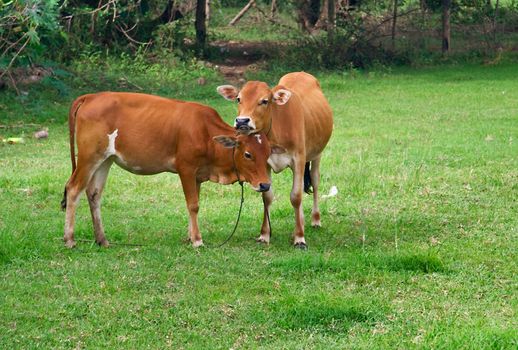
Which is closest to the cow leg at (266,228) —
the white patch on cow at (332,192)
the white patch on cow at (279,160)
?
the white patch on cow at (279,160)

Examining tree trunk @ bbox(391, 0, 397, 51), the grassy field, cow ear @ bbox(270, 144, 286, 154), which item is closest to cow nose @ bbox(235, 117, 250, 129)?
cow ear @ bbox(270, 144, 286, 154)

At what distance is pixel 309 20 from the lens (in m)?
23.6

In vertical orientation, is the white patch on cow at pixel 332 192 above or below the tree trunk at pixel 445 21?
below

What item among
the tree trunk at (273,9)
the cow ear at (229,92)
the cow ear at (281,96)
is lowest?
the tree trunk at (273,9)

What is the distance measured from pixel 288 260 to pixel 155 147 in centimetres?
160

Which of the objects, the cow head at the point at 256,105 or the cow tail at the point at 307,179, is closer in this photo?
the cow head at the point at 256,105

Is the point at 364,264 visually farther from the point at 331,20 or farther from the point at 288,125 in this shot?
the point at 331,20

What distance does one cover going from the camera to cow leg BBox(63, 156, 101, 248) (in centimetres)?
845

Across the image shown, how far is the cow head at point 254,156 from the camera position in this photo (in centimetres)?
844

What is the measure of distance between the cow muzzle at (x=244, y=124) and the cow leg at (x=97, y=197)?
3.97ft

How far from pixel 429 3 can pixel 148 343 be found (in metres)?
18.0

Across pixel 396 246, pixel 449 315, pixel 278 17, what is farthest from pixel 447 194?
pixel 278 17

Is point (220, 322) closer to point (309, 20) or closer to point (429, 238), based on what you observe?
point (429, 238)

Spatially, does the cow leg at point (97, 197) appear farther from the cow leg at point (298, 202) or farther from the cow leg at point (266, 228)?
the cow leg at point (298, 202)
